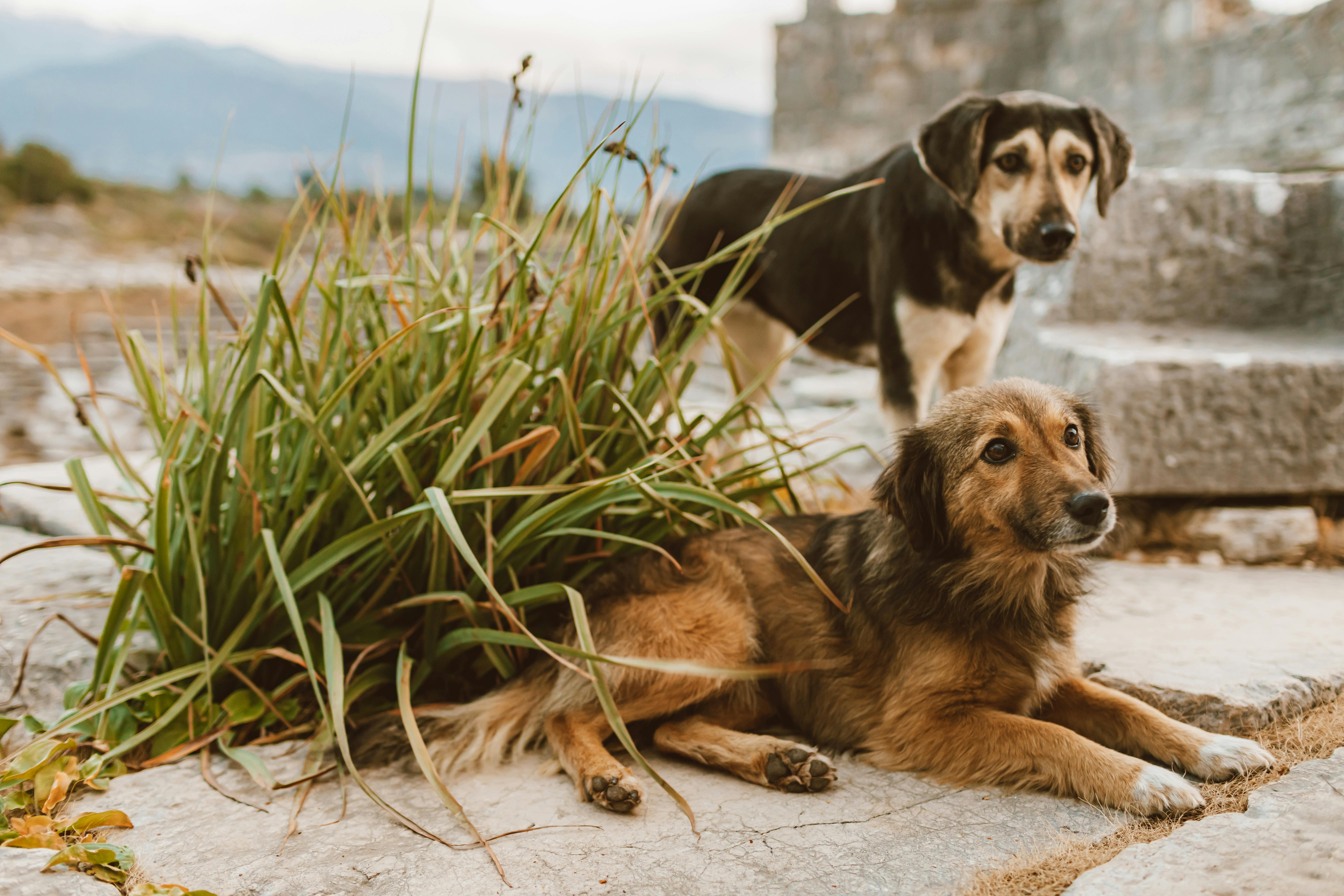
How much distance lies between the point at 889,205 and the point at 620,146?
110 cm

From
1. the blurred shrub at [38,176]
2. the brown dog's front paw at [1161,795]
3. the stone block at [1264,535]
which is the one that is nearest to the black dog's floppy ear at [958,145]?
the brown dog's front paw at [1161,795]

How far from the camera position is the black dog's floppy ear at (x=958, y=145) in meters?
2.79

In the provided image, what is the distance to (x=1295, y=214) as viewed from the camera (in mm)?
4230

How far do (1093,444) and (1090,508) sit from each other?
48 centimetres

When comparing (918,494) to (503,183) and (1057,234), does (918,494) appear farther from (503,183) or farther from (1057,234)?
(503,183)

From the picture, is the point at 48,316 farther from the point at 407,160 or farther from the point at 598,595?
the point at 598,595

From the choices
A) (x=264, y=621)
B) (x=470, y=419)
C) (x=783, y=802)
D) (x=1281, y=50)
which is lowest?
(x=783, y=802)

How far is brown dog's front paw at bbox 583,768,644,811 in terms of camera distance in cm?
201

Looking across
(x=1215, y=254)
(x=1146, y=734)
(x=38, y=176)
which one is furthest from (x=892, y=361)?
(x=38, y=176)

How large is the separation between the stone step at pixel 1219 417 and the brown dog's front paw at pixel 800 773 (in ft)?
7.17

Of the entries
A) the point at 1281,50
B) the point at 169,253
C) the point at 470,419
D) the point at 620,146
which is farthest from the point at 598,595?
the point at 169,253

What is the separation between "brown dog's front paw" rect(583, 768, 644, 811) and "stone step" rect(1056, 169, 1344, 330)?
3.32 meters

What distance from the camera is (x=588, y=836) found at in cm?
191

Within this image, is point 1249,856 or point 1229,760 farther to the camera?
point 1229,760
